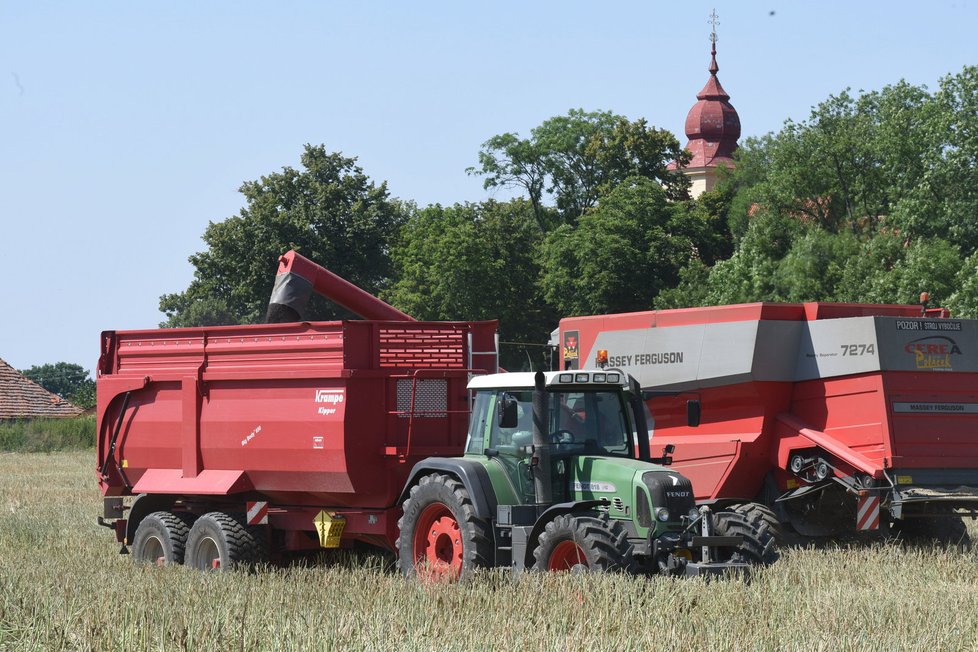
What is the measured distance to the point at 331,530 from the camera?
13023 millimetres

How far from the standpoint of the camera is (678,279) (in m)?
52.3

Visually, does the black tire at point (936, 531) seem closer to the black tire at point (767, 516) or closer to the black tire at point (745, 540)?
the black tire at point (767, 516)

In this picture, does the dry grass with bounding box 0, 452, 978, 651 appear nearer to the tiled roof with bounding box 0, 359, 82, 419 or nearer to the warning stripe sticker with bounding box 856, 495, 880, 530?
the warning stripe sticker with bounding box 856, 495, 880, 530

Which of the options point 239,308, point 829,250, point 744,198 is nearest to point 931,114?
point 829,250

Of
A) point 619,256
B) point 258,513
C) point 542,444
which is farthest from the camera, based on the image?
point 619,256

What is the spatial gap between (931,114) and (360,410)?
36.7m

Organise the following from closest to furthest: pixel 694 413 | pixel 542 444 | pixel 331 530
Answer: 1. pixel 542 444
2. pixel 694 413
3. pixel 331 530

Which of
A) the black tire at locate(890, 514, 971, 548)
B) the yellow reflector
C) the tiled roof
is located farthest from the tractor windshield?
the tiled roof

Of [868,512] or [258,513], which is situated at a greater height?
[258,513]

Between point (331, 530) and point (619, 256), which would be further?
point (619, 256)

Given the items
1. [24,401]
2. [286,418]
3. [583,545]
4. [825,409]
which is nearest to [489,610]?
[583,545]

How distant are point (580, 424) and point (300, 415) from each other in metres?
3.04

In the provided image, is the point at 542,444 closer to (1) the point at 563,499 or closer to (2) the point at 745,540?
(1) the point at 563,499

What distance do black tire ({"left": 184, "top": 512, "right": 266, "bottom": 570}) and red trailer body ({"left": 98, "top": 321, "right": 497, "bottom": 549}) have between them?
0.26m
